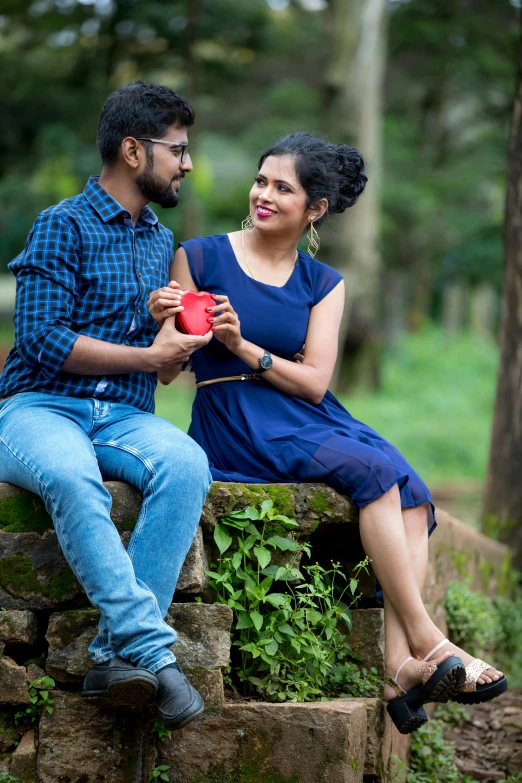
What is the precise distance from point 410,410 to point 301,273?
11491mm

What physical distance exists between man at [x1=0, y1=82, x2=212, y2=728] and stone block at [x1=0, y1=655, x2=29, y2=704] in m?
0.29

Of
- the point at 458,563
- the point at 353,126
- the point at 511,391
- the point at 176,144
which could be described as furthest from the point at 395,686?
the point at 353,126

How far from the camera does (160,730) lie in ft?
10.0

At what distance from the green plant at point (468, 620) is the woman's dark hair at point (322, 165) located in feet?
6.91

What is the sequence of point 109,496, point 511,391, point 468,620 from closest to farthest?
point 109,496
point 468,620
point 511,391

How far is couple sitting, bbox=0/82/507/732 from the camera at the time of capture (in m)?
2.90

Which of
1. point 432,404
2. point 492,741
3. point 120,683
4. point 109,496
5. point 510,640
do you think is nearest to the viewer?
point 120,683

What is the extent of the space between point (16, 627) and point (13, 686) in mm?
183

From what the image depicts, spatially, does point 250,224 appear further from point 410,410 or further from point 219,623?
point 410,410

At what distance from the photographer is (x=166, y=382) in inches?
152

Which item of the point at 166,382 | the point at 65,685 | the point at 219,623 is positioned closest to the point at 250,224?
the point at 166,382

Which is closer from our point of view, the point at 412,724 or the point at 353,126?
the point at 412,724

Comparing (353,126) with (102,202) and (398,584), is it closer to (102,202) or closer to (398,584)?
(102,202)

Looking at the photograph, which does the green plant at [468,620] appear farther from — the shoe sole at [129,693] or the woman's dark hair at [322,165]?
the shoe sole at [129,693]
